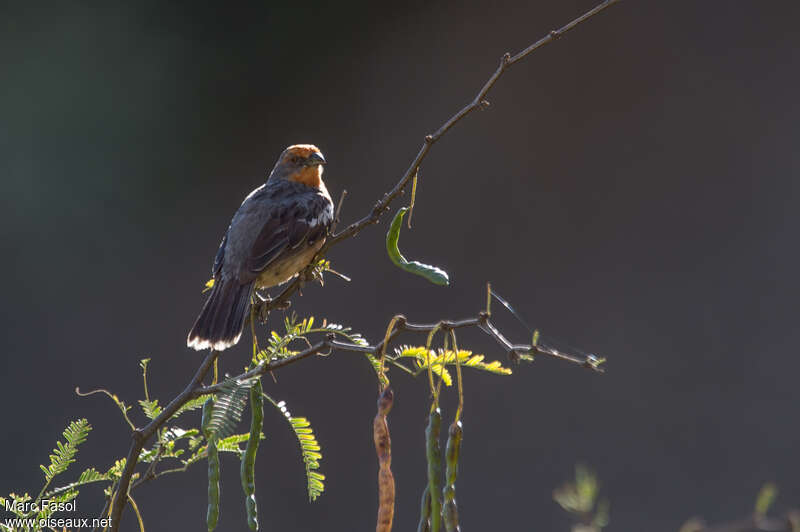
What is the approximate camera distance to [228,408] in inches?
72.3

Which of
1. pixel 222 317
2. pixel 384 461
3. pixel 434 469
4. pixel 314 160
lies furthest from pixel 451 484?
pixel 314 160

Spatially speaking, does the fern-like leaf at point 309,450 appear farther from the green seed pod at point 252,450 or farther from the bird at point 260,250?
the bird at point 260,250

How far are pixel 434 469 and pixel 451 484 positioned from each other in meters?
0.04

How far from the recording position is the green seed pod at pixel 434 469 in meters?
1.56

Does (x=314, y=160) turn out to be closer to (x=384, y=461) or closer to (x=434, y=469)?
(x=384, y=461)

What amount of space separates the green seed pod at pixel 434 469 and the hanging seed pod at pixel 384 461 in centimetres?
8

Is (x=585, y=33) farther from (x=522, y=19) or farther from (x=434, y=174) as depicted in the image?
(x=434, y=174)

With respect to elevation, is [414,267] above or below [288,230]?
below

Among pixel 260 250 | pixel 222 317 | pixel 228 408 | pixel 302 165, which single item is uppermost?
pixel 302 165

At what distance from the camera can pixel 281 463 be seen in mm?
6945

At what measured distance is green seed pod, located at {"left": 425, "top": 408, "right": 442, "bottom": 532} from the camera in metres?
1.56

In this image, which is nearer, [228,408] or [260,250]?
[228,408]

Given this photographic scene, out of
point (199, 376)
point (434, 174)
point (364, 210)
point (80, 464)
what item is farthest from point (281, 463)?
point (199, 376)

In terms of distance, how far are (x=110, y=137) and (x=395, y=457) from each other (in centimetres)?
352
